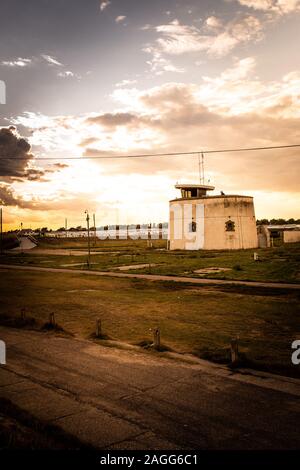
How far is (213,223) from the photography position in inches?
2003

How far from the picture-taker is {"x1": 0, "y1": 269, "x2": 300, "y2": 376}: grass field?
11.5 metres

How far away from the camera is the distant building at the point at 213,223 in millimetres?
50469

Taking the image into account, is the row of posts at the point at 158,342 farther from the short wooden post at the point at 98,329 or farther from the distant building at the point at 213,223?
the distant building at the point at 213,223

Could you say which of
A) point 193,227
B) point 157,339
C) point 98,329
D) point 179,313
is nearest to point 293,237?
point 193,227

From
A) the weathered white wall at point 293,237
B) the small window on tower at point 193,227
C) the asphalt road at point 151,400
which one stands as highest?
the small window on tower at point 193,227

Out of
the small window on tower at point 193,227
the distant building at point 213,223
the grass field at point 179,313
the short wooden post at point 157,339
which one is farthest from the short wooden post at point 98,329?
the small window on tower at point 193,227

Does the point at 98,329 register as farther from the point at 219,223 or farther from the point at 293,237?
the point at 293,237

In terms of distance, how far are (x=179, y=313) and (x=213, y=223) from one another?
35819mm

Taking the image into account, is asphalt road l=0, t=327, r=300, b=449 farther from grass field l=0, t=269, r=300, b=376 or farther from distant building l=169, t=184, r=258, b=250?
distant building l=169, t=184, r=258, b=250

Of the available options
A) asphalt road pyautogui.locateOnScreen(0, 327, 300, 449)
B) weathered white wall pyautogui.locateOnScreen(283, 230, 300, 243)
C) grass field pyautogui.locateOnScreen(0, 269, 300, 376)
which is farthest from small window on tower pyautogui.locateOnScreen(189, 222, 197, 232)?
asphalt road pyautogui.locateOnScreen(0, 327, 300, 449)

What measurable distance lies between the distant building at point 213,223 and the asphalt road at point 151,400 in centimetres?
4106

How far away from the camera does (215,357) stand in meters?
10.4

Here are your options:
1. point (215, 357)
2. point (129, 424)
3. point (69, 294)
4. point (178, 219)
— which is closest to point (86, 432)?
point (129, 424)
